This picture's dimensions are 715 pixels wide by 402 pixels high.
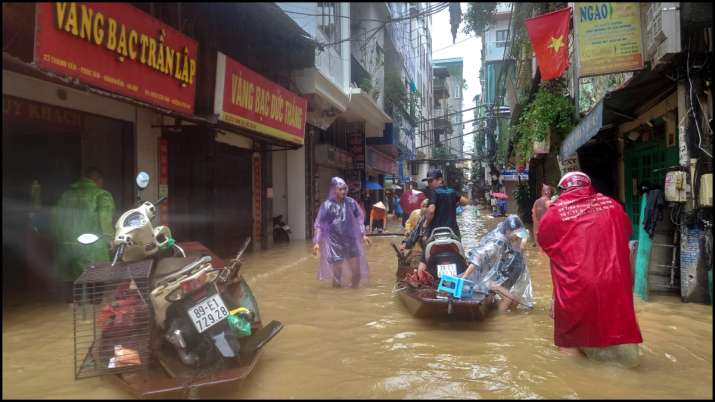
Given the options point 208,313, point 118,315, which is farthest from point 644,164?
point 118,315

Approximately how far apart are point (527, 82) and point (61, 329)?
13985 millimetres

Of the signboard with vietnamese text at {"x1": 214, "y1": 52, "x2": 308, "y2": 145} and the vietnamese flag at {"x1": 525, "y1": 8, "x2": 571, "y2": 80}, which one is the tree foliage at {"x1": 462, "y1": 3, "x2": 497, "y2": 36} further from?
the signboard with vietnamese text at {"x1": 214, "y1": 52, "x2": 308, "y2": 145}

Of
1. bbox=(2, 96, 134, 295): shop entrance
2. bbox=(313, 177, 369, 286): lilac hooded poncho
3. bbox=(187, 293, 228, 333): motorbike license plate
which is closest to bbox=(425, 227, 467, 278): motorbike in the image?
bbox=(313, 177, 369, 286): lilac hooded poncho

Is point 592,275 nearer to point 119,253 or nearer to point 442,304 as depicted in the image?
point 442,304

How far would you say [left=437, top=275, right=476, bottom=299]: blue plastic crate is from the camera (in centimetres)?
479

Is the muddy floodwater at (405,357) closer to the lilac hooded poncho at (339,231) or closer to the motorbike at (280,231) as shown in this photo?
the lilac hooded poncho at (339,231)

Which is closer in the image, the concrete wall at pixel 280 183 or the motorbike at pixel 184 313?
the motorbike at pixel 184 313

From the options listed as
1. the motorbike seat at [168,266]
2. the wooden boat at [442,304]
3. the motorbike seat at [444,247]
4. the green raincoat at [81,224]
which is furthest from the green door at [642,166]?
the green raincoat at [81,224]

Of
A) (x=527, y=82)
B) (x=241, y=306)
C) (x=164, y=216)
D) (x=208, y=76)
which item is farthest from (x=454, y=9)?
(x=527, y=82)

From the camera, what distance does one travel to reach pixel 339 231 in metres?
7.00

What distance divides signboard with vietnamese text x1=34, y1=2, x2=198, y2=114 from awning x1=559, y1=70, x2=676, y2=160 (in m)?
5.37

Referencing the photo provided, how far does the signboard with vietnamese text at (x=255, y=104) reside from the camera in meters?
7.48

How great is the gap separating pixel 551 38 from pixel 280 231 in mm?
10814

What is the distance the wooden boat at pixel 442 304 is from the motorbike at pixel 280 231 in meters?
9.05
